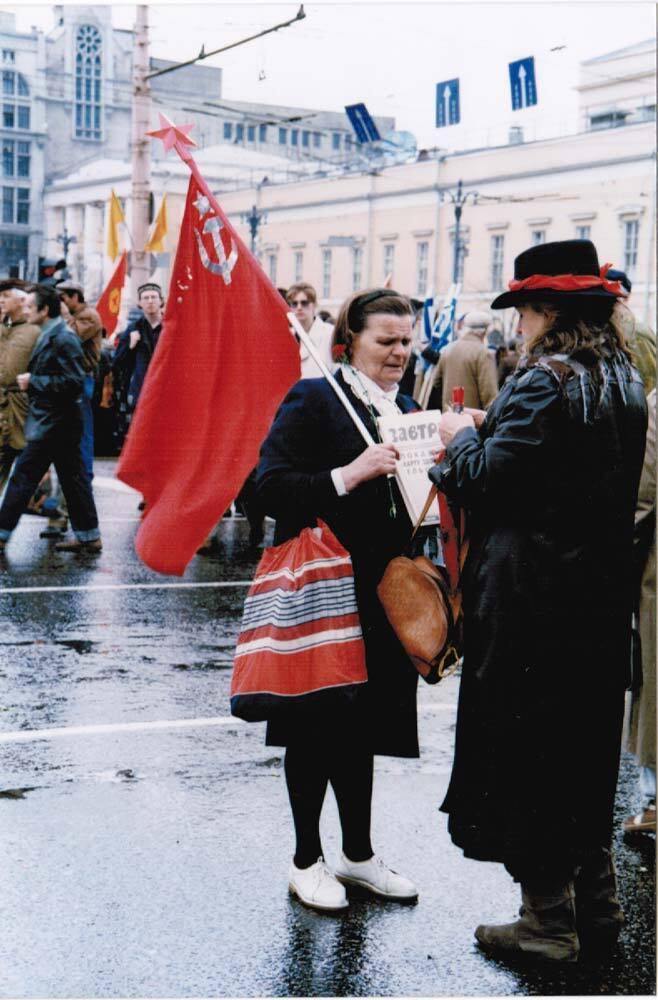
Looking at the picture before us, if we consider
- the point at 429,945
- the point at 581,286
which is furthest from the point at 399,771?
the point at 581,286

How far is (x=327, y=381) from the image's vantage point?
4.49m

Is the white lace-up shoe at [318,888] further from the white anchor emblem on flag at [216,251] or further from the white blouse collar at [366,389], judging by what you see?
the white anchor emblem on flag at [216,251]

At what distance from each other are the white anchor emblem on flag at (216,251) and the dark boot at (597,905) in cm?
219

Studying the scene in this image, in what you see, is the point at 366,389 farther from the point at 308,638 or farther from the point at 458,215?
the point at 458,215

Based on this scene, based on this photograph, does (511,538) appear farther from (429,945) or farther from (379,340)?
(429,945)

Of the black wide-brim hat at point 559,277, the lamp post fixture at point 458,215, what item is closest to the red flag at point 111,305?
the black wide-brim hat at point 559,277

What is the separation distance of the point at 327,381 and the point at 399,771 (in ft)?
6.54

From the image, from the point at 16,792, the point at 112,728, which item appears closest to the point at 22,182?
the point at 112,728

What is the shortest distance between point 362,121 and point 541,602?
88.9ft

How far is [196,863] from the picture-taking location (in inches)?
186

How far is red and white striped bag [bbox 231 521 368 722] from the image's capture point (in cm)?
430

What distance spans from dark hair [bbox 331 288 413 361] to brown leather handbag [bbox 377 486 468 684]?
1.99 ft

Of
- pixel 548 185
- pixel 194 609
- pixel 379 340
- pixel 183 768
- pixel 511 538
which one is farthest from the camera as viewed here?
pixel 548 185

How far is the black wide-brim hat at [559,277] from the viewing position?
3.96 m
